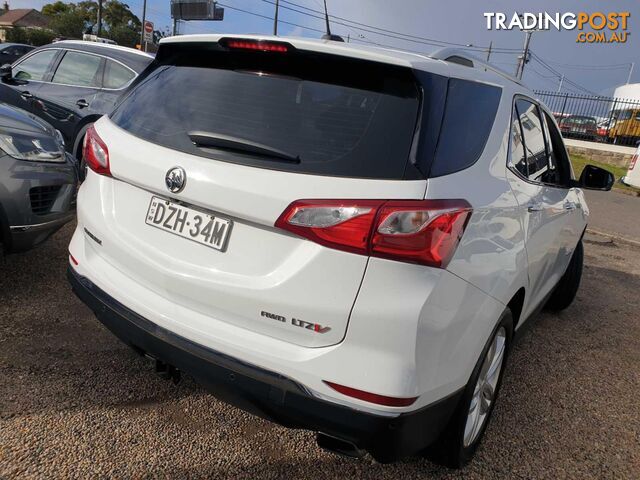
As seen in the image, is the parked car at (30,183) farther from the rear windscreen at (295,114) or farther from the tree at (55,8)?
the tree at (55,8)

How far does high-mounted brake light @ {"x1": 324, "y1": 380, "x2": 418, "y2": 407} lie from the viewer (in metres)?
1.69

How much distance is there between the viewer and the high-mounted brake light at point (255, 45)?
193 cm

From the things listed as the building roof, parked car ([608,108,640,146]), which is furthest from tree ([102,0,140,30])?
parked car ([608,108,640,146])

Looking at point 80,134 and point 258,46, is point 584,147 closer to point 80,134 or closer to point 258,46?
point 80,134

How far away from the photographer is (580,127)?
23.0 m

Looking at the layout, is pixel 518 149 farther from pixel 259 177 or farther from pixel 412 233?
pixel 259 177

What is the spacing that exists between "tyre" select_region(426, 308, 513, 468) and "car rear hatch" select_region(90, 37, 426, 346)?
72 centimetres

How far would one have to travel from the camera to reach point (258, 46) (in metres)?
1.99

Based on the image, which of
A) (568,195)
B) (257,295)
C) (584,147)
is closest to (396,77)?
(257,295)

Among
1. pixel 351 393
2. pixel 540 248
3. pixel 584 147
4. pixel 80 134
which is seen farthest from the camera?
pixel 584 147

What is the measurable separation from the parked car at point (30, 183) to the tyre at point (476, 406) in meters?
2.72

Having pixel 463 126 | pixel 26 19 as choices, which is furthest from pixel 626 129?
pixel 26 19

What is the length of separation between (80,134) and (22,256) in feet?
7.54

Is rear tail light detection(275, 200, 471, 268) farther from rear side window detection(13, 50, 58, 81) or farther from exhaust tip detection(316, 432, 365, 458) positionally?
rear side window detection(13, 50, 58, 81)
